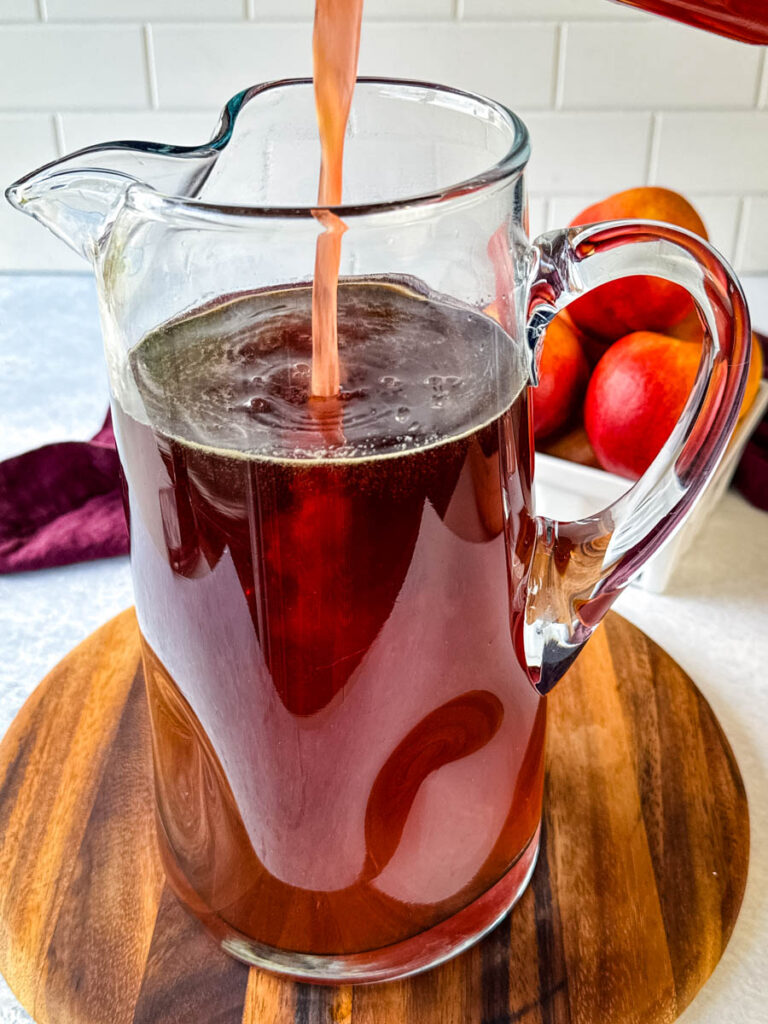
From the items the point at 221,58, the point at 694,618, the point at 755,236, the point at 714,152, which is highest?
the point at 221,58

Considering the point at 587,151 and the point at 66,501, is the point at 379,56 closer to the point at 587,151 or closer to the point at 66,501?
the point at 587,151

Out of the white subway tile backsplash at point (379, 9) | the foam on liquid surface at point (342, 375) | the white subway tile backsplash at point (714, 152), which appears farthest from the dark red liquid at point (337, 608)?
the white subway tile backsplash at point (714, 152)

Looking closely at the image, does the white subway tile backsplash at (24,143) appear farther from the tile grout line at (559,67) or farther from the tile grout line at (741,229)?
the tile grout line at (741,229)

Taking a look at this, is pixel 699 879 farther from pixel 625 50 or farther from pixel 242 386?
pixel 625 50

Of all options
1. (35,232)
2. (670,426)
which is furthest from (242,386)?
(35,232)

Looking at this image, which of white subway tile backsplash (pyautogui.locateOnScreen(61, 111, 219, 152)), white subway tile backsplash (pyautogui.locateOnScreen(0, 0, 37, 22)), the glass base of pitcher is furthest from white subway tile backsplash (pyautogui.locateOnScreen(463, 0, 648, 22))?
the glass base of pitcher

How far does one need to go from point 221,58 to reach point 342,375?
0.89 metres

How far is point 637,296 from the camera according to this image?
2.92ft

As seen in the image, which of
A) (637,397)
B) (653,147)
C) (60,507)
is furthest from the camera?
(653,147)

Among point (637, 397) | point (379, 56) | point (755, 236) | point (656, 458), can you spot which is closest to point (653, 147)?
point (755, 236)

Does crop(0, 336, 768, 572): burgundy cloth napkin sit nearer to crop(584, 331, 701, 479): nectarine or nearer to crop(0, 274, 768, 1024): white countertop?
crop(0, 274, 768, 1024): white countertop

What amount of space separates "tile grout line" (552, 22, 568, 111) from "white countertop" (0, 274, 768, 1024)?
0.54m

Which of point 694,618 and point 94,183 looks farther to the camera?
point 694,618

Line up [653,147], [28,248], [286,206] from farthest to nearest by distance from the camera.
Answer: [28,248], [653,147], [286,206]
